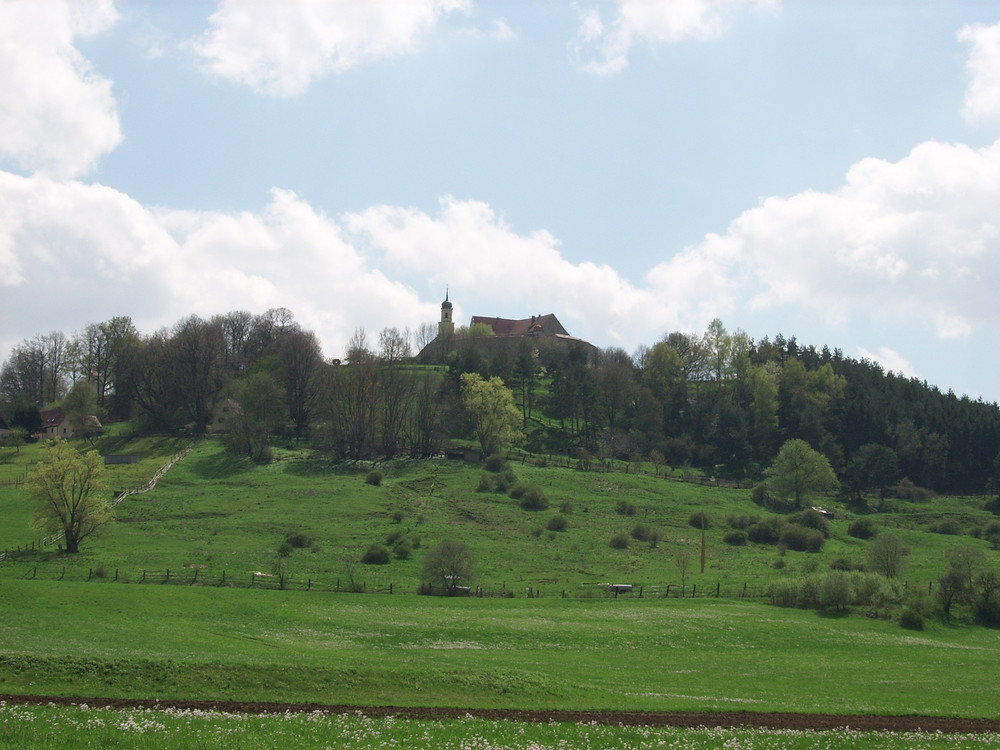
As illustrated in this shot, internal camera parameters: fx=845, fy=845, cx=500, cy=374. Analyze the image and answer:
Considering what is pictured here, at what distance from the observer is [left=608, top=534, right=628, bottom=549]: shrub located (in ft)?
227

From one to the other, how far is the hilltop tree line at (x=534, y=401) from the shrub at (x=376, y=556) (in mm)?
37692

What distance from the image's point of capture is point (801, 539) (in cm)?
7462

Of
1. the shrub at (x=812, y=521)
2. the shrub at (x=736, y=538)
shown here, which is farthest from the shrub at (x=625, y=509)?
the shrub at (x=812, y=521)

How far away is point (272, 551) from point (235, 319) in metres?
83.6

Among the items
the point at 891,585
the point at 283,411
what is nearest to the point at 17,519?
the point at 283,411

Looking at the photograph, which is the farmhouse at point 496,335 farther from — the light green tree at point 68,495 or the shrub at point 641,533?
the light green tree at point 68,495

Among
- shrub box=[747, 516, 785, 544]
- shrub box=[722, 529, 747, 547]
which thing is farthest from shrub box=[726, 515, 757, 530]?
shrub box=[722, 529, 747, 547]

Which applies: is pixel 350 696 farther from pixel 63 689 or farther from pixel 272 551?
pixel 272 551

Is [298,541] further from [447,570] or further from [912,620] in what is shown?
[912,620]

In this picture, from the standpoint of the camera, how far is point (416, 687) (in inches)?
1086

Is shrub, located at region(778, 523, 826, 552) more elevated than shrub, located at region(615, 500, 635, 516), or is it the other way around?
shrub, located at region(615, 500, 635, 516)

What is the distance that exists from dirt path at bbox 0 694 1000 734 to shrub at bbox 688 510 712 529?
173ft

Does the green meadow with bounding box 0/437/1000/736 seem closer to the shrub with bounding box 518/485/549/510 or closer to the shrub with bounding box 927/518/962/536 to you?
the shrub with bounding box 518/485/549/510

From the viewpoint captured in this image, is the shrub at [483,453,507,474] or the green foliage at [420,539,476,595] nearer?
the green foliage at [420,539,476,595]
